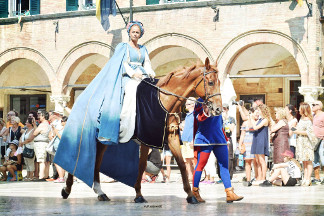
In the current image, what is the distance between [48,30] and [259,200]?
14.3m

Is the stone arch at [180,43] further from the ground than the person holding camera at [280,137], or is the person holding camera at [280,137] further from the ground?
the stone arch at [180,43]

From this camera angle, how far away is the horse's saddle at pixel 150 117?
27.8 ft

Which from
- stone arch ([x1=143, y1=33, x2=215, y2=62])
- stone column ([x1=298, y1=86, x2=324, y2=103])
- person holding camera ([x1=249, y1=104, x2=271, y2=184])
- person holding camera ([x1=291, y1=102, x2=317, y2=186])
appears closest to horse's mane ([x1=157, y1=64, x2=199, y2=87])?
person holding camera ([x1=249, y1=104, x2=271, y2=184])

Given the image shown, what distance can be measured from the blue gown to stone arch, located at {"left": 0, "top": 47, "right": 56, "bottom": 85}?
1250 centimetres

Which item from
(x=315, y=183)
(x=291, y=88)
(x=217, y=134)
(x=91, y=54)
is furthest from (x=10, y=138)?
(x=291, y=88)

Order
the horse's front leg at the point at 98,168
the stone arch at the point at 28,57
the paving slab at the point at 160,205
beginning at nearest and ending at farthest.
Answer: the paving slab at the point at 160,205 < the horse's front leg at the point at 98,168 < the stone arch at the point at 28,57

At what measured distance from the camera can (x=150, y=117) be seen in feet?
28.0

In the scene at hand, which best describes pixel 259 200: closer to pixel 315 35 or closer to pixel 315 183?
pixel 315 183

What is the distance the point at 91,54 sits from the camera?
21.1 metres

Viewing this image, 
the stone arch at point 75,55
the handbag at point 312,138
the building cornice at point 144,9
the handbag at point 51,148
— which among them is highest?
the building cornice at point 144,9

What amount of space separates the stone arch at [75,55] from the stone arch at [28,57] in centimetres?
35

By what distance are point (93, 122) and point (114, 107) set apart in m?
0.43

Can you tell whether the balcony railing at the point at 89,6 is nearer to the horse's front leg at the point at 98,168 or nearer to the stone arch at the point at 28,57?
the stone arch at the point at 28,57

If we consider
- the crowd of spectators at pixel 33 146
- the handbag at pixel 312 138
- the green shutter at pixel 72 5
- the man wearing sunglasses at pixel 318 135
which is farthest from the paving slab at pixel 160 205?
the green shutter at pixel 72 5
